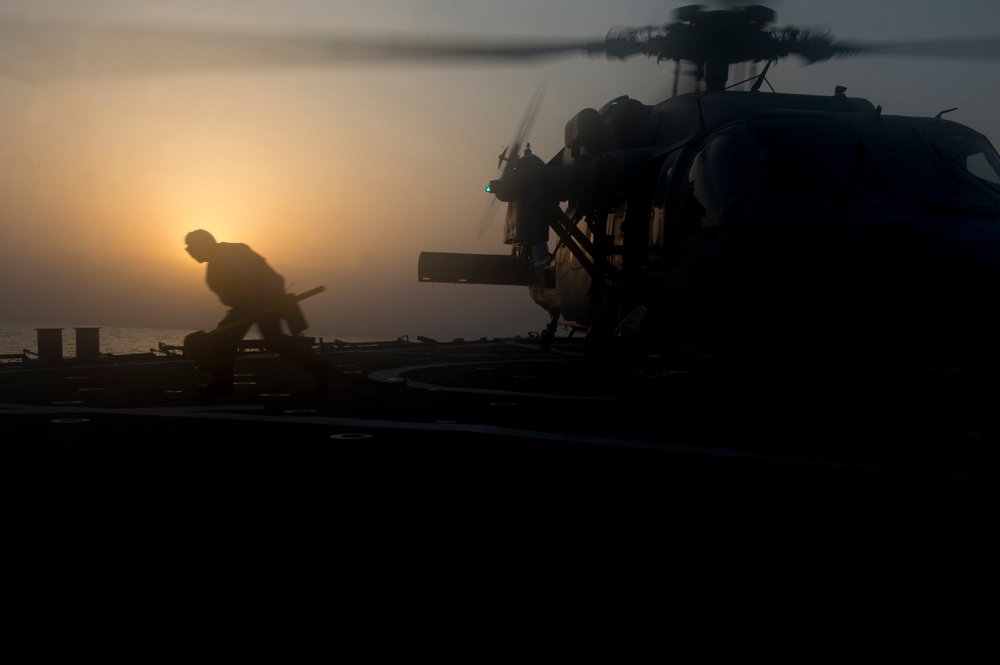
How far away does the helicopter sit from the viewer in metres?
6.28

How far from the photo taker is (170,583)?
8.51ft

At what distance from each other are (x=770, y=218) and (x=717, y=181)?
0.97 meters

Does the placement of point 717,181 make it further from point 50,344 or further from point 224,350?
point 50,344

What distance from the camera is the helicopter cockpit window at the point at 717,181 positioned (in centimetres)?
770

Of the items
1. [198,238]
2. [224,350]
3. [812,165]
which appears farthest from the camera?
[224,350]

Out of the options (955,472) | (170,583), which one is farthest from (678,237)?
(170,583)

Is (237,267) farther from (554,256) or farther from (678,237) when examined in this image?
(554,256)

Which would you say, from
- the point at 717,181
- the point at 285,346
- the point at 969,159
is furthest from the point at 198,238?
the point at 969,159

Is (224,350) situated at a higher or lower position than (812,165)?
lower

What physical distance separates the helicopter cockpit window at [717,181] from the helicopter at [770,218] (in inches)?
0.9

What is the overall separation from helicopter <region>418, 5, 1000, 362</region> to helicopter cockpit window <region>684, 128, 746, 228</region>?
2cm

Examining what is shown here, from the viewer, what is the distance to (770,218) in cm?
719

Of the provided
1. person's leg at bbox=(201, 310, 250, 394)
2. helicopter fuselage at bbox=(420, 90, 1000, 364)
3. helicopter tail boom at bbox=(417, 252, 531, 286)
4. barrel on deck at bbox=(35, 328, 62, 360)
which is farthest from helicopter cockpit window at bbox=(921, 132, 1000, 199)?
barrel on deck at bbox=(35, 328, 62, 360)

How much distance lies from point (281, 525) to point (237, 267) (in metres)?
5.84
